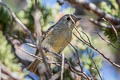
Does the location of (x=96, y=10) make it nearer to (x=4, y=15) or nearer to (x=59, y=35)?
(x=59, y=35)

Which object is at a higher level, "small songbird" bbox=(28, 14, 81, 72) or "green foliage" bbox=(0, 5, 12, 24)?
"green foliage" bbox=(0, 5, 12, 24)

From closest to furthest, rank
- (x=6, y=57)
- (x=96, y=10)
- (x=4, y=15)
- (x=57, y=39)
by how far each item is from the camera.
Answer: (x=96, y=10) < (x=6, y=57) < (x=57, y=39) < (x=4, y=15)

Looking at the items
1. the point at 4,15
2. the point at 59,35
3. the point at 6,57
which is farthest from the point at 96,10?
the point at 4,15

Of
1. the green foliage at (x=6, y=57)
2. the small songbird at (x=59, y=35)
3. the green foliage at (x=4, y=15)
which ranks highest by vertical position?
the green foliage at (x=4, y=15)

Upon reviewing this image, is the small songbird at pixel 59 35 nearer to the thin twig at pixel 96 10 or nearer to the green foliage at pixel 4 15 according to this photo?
the thin twig at pixel 96 10

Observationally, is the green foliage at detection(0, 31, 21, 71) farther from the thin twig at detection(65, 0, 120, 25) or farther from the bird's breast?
the thin twig at detection(65, 0, 120, 25)

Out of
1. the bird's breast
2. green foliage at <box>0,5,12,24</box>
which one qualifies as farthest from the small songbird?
green foliage at <box>0,5,12,24</box>

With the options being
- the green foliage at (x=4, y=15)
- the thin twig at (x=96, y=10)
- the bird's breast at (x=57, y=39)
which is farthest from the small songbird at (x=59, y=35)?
the green foliage at (x=4, y=15)

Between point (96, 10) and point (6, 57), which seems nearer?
point (96, 10)

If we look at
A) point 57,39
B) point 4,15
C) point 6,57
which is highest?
point 4,15

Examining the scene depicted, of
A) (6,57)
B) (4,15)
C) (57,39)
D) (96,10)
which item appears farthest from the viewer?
(4,15)

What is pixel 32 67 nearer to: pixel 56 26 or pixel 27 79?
pixel 27 79

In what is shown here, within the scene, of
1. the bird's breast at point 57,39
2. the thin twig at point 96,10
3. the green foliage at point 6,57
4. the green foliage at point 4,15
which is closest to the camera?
the thin twig at point 96,10

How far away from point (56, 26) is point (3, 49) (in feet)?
1.98
